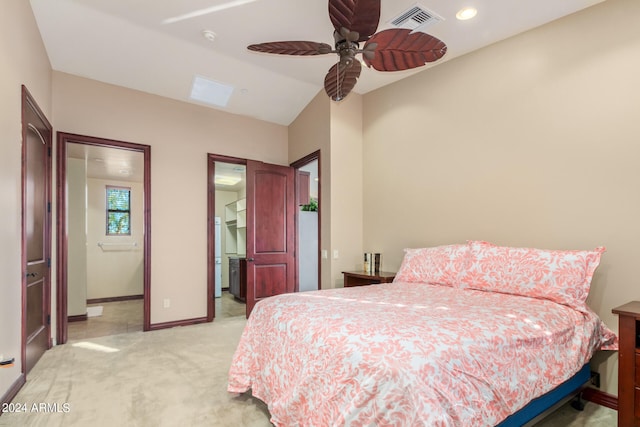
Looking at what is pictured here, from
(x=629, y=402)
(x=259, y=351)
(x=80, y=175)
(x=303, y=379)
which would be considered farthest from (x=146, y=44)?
(x=629, y=402)

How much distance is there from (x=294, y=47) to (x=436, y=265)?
7.17 ft

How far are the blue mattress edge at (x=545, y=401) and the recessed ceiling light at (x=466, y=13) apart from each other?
9.22ft

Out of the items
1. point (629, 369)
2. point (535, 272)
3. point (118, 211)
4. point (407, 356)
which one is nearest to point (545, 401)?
point (629, 369)

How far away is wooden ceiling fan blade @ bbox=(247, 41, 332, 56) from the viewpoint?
219 cm

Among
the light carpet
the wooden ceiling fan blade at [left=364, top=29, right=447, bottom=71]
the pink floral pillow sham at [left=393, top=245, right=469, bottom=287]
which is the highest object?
the wooden ceiling fan blade at [left=364, top=29, right=447, bottom=71]

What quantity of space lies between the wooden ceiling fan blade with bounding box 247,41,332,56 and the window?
5.77m

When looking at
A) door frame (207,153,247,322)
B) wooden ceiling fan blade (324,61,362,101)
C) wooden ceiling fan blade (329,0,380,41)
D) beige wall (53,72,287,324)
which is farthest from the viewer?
door frame (207,153,247,322)

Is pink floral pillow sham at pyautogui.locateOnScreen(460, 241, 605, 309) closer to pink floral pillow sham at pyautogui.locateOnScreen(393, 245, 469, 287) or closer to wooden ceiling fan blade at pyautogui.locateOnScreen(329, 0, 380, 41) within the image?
pink floral pillow sham at pyautogui.locateOnScreen(393, 245, 469, 287)

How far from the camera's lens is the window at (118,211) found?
6.48 m

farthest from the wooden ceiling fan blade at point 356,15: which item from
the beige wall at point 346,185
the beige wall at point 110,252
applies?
the beige wall at point 110,252

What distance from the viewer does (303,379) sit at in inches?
62.8

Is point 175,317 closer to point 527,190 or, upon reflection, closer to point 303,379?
point 303,379

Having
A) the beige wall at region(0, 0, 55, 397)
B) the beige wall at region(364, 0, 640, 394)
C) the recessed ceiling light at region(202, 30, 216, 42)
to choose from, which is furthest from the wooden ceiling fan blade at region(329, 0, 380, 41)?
the beige wall at region(0, 0, 55, 397)

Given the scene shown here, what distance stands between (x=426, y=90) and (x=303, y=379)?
10.8ft
